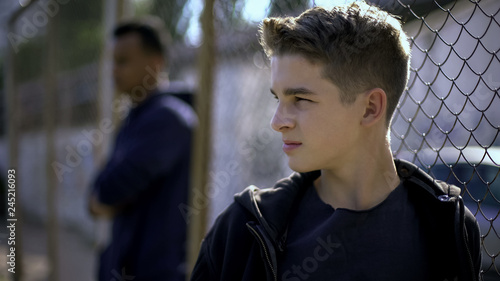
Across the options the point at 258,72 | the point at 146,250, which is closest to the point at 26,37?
the point at 258,72

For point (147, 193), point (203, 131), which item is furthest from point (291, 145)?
point (147, 193)

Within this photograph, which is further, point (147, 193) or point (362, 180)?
point (147, 193)

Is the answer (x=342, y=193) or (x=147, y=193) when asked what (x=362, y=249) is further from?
(x=147, y=193)

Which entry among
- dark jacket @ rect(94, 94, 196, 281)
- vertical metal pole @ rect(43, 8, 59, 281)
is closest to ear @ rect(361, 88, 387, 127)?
dark jacket @ rect(94, 94, 196, 281)

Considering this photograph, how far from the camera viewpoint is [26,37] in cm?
610

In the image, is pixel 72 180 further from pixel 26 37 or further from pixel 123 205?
pixel 123 205

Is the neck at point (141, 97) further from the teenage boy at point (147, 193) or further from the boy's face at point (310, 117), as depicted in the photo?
the boy's face at point (310, 117)

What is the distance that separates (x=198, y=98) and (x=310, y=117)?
1307mm

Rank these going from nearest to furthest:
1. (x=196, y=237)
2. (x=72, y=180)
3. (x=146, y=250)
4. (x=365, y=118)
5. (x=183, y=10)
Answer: (x=365, y=118), (x=196, y=237), (x=146, y=250), (x=183, y=10), (x=72, y=180)

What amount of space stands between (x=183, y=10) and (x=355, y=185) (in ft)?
9.19

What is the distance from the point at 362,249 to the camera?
1.57 meters

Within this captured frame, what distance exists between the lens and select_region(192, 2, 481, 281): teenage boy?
1.58 metres

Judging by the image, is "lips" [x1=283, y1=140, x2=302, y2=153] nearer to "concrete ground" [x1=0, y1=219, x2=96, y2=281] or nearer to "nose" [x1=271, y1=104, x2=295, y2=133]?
"nose" [x1=271, y1=104, x2=295, y2=133]

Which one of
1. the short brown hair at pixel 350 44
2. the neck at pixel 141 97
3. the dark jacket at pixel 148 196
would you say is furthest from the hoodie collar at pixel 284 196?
the neck at pixel 141 97
